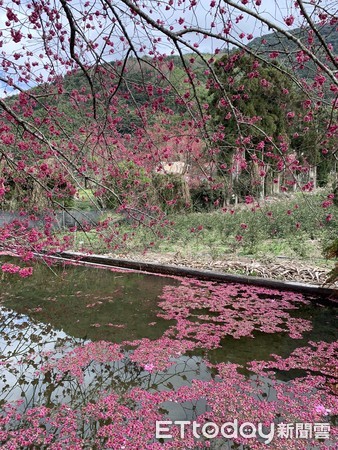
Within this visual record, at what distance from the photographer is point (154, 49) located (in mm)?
1997

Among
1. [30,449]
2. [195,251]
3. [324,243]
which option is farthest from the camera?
[195,251]

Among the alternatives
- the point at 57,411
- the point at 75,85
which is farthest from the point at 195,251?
the point at 57,411

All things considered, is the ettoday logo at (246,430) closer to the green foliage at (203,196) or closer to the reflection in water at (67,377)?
the reflection in water at (67,377)

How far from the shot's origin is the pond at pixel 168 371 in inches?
68.9

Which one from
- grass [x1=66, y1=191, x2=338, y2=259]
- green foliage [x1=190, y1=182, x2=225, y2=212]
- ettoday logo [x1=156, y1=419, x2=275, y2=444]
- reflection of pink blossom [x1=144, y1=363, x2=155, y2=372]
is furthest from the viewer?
green foliage [x1=190, y1=182, x2=225, y2=212]

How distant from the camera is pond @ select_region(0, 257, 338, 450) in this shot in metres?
1.75

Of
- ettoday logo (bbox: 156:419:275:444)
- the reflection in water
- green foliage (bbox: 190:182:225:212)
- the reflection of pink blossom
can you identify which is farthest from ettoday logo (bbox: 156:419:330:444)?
green foliage (bbox: 190:182:225:212)

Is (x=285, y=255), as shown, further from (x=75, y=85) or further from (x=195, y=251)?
(x=75, y=85)

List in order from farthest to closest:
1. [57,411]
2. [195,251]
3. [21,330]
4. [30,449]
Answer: [195,251], [21,330], [57,411], [30,449]

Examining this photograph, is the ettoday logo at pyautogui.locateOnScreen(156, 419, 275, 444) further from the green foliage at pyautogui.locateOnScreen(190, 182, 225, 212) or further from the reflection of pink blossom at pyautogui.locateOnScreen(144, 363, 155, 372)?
the green foliage at pyautogui.locateOnScreen(190, 182, 225, 212)

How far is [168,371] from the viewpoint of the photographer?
2.35 m

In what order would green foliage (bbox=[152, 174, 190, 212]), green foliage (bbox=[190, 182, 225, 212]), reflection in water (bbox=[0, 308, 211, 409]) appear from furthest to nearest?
1. green foliage (bbox=[190, 182, 225, 212])
2. green foliage (bbox=[152, 174, 190, 212])
3. reflection in water (bbox=[0, 308, 211, 409])

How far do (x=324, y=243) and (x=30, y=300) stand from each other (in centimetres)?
392

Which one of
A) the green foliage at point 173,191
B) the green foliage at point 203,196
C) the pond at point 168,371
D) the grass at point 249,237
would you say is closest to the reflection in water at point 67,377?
the pond at point 168,371
